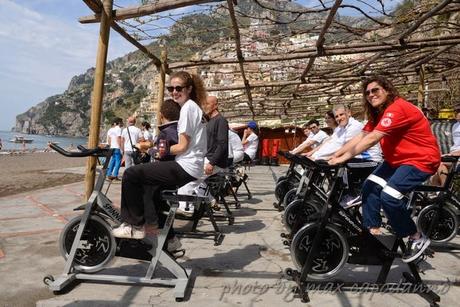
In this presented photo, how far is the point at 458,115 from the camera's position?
695 cm

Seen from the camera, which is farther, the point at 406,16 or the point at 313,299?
the point at 406,16

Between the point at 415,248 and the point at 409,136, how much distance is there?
39.2 inches

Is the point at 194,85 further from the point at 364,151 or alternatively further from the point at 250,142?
the point at 250,142

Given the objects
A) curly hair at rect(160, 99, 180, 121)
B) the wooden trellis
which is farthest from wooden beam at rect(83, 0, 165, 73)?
curly hair at rect(160, 99, 180, 121)

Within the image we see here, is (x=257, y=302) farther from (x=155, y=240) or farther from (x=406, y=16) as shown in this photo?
(x=406, y=16)

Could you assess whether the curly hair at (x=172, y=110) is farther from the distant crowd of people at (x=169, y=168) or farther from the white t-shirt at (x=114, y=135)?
the white t-shirt at (x=114, y=135)

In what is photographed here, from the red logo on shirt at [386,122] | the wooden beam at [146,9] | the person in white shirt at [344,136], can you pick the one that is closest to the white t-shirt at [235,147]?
the person in white shirt at [344,136]

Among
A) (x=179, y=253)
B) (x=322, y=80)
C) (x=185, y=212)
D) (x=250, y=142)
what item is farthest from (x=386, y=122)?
(x=322, y=80)

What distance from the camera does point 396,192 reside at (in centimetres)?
352

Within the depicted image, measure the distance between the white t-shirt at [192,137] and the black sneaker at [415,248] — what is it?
78.7 inches

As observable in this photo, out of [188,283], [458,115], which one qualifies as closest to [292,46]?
[458,115]

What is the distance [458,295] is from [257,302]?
1.81m

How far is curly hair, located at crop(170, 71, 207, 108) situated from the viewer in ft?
12.9

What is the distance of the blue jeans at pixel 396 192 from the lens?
139 inches
